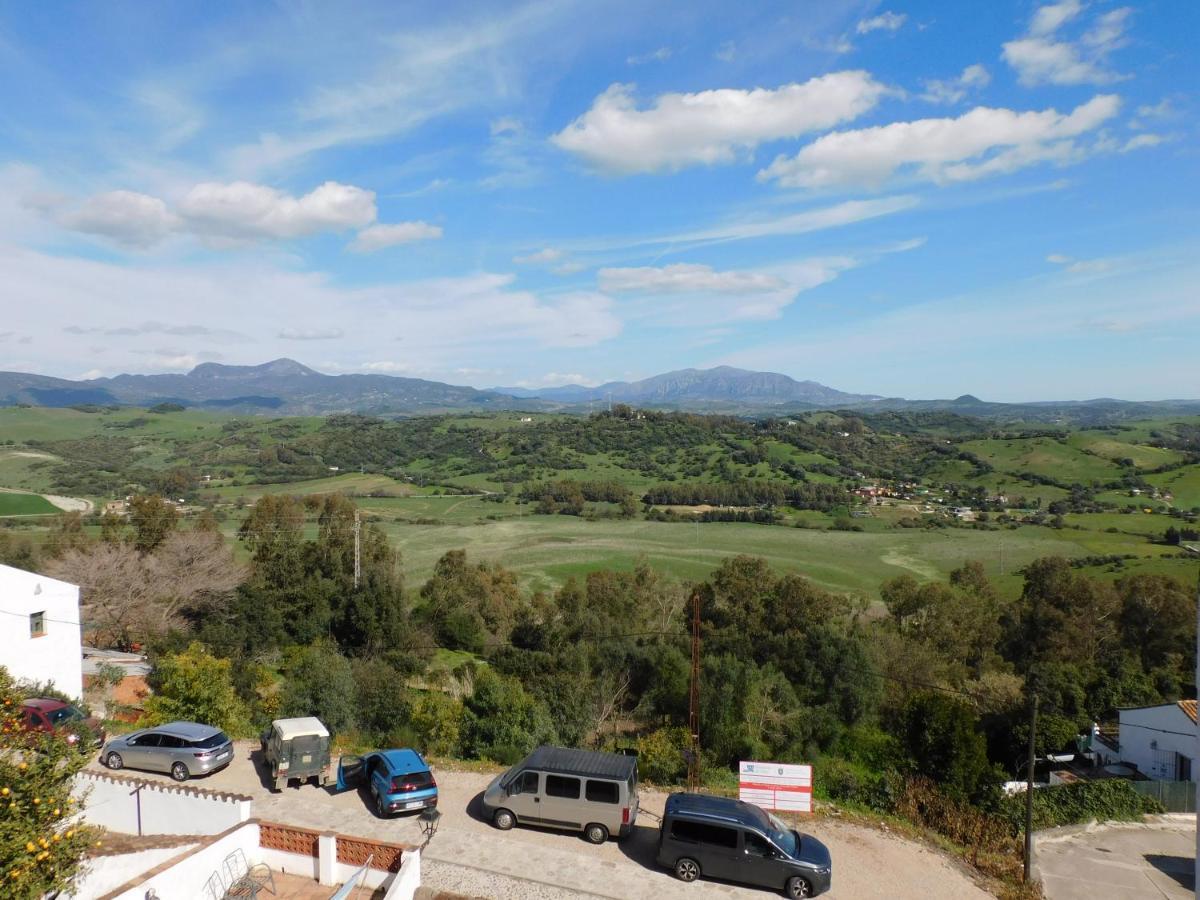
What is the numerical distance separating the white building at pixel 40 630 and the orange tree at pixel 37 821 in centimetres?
1397

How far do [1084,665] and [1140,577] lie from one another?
9144 millimetres

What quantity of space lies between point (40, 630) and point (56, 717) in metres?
5.41

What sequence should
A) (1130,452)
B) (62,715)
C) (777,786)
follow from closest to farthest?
(777,786) → (62,715) → (1130,452)

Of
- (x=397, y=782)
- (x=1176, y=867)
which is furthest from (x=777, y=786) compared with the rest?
(x=1176, y=867)

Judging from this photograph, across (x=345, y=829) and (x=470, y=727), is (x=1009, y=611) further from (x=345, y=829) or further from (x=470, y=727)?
(x=345, y=829)

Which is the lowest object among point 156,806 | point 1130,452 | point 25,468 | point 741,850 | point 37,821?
point 25,468

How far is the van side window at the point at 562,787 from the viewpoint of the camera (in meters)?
12.6

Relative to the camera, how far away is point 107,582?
34406mm

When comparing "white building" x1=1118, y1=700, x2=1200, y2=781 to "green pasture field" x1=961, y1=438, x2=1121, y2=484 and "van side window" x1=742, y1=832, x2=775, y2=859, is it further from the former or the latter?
"green pasture field" x1=961, y1=438, x2=1121, y2=484

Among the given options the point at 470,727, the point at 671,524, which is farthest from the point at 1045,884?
the point at 671,524

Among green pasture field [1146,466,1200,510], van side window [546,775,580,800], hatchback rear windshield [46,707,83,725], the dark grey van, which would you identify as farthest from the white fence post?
green pasture field [1146,466,1200,510]

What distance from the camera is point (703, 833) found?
37.8ft

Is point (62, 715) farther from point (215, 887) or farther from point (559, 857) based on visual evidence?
point (559, 857)

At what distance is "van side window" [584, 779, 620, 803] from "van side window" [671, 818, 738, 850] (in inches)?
47.4
